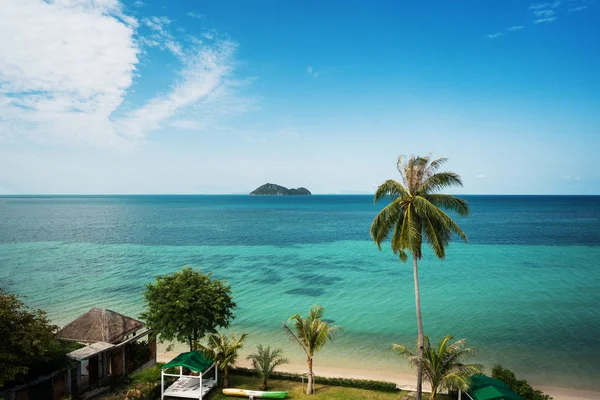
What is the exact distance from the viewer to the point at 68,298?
116ft

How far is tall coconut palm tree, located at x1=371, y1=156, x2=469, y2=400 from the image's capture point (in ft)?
51.8

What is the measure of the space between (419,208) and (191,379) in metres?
13.4

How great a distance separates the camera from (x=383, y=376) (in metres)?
20.7

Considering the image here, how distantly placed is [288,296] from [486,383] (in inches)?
906

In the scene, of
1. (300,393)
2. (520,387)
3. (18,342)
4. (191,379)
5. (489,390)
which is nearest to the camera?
(18,342)

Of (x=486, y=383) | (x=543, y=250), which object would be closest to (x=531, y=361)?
(x=486, y=383)

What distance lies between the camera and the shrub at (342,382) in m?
17.5

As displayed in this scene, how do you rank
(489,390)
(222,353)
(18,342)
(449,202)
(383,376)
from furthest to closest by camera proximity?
(383,376)
(222,353)
(449,202)
(489,390)
(18,342)

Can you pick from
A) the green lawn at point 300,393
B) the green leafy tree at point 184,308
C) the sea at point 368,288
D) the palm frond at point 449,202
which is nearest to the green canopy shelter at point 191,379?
the green lawn at point 300,393

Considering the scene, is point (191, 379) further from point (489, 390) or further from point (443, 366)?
point (489, 390)

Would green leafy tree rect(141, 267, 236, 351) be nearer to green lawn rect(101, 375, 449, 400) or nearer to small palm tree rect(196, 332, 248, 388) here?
small palm tree rect(196, 332, 248, 388)

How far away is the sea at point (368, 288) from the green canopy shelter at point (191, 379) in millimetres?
7932

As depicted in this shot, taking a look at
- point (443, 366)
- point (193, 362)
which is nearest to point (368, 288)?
point (443, 366)

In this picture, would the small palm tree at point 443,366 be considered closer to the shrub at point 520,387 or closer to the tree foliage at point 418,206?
the shrub at point 520,387
